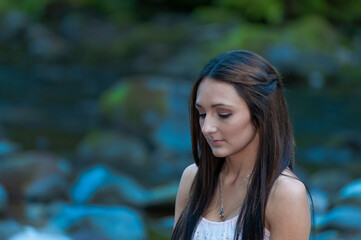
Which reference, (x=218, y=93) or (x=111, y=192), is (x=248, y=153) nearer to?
(x=218, y=93)

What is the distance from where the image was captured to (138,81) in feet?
35.2

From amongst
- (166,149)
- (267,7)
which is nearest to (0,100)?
(166,149)

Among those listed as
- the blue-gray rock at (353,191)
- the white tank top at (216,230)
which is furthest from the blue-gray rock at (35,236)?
the white tank top at (216,230)

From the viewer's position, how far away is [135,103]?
1016cm

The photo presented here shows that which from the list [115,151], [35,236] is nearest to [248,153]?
[35,236]

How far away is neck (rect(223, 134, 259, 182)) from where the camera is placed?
200cm

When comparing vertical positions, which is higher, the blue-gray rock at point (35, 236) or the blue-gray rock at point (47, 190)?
the blue-gray rock at point (47, 190)

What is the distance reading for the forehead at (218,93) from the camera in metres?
1.90

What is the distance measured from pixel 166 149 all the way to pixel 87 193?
9.21ft

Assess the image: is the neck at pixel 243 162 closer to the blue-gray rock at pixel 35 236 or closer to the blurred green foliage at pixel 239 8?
the blue-gray rock at pixel 35 236

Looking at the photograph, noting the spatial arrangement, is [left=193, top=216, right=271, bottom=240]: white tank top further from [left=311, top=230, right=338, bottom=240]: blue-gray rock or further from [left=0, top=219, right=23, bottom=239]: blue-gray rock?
[left=0, top=219, right=23, bottom=239]: blue-gray rock

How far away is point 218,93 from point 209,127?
0.38ft

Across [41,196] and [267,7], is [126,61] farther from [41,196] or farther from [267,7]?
[41,196]

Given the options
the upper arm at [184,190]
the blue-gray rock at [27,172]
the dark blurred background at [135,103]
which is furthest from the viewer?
the blue-gray rock at [27,172]
